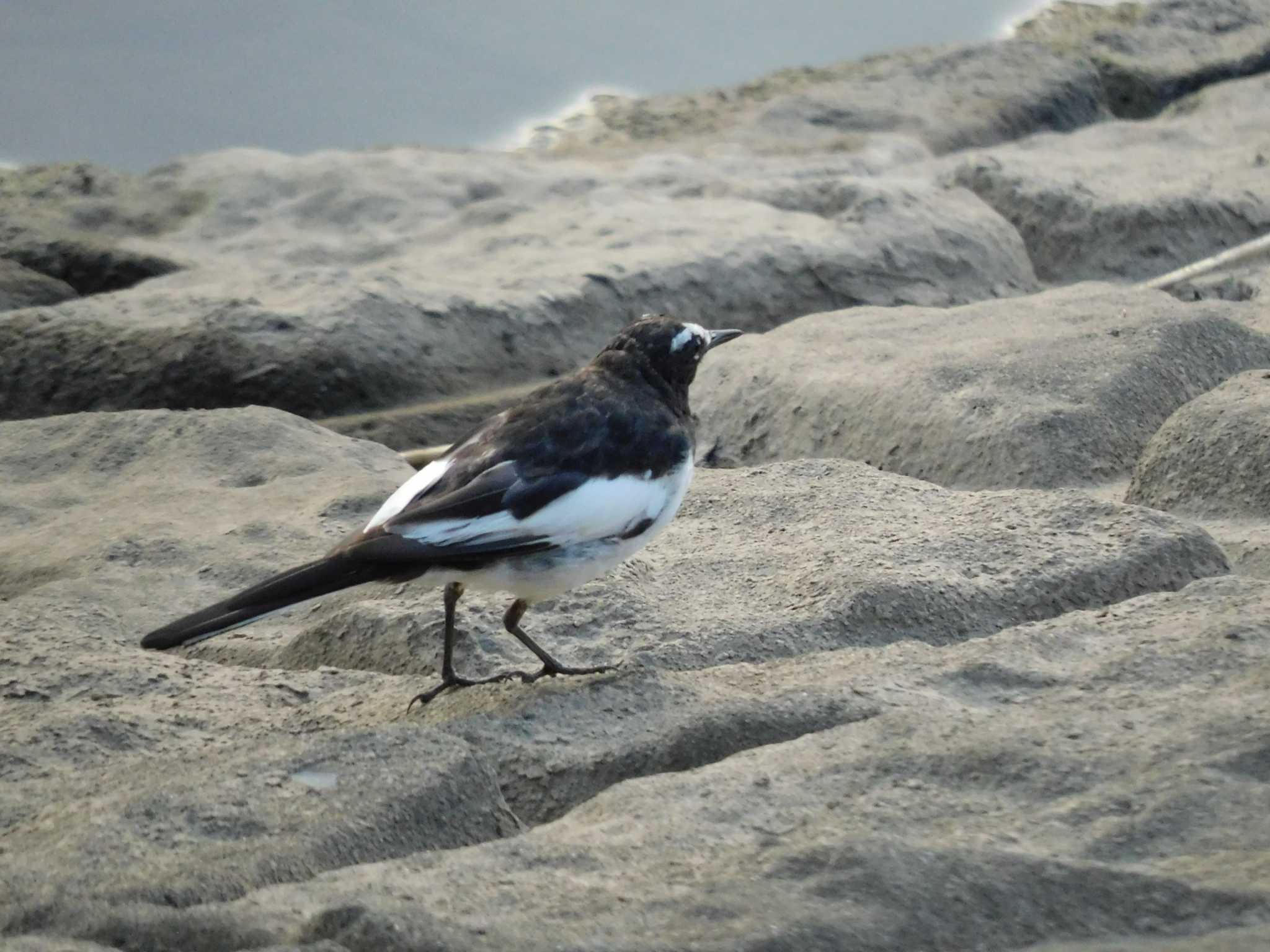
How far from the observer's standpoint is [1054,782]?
2031 millimetres

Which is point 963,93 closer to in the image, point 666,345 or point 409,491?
point 666,345

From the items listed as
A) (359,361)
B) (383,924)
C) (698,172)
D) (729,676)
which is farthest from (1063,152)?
(383,924)

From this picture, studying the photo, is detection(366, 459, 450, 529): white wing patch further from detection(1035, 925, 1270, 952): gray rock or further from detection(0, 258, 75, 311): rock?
detection(0, 258, 75, 311): rock

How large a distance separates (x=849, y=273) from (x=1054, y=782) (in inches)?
145

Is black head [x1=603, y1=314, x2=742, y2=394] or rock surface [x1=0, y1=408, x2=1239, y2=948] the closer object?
rock surface [x1=0, y1=408, x2=1239, y2=948]

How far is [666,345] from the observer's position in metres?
3.10

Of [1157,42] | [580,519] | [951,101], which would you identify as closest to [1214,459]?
[580,519]

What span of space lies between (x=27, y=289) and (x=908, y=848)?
4.41 metres

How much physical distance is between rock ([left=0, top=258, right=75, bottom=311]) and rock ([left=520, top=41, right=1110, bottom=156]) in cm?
238

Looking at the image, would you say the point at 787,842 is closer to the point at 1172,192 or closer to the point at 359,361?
the point at 359,361

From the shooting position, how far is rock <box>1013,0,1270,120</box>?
7.74 metres

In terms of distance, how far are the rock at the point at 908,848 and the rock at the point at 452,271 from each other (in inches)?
113

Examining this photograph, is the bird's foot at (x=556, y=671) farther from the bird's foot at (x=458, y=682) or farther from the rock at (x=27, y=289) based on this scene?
the rock at (x=27, y=289)

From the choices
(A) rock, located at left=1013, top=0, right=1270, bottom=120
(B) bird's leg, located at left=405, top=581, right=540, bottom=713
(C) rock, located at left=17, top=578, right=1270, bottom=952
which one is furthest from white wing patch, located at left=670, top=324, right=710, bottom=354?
(A) rock, located at left=1013, top=0, right=1270, bottom=120
